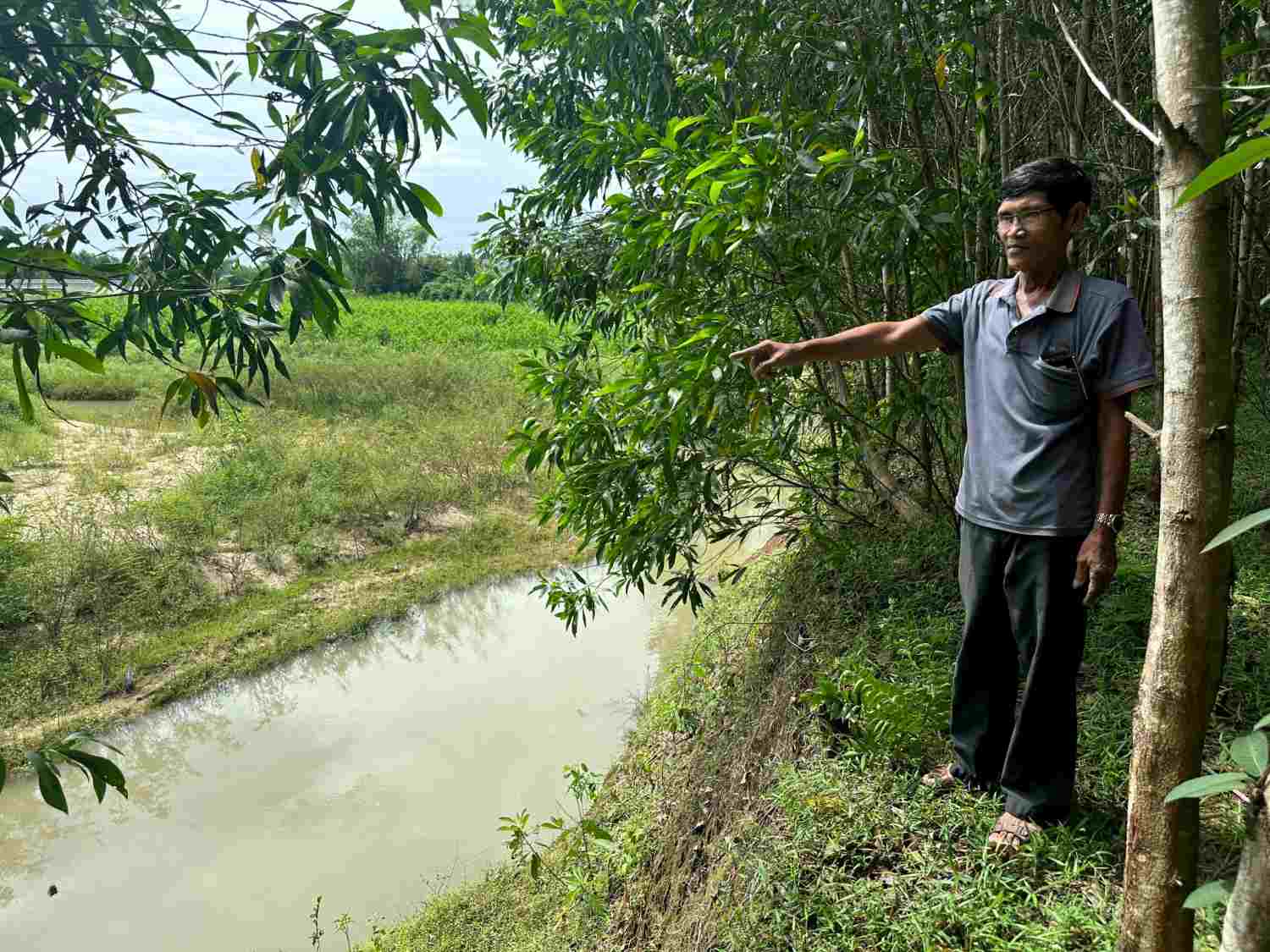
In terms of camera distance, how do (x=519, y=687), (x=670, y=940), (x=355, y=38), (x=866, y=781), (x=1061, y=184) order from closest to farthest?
1. (x=355, y=38)
2. (x=1061, y=184)
3. (x=866, y=781)
4. (x=670, y=940)
5. (x=519, y=687)

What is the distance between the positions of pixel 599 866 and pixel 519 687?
2.27m

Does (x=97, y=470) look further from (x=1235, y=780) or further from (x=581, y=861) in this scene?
(x=1235, y=780)

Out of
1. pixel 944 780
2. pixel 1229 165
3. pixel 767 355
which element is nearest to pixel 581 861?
pixel 944 780

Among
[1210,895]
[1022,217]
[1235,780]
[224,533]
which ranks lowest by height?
[224,533]

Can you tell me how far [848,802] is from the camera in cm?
224

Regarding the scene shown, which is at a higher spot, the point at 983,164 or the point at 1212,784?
the point at 983,164

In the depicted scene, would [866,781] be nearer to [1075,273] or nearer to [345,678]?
[1075,273]

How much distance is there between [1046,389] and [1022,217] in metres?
0.33

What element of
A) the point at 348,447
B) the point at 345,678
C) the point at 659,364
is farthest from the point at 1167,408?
the point at 348,447

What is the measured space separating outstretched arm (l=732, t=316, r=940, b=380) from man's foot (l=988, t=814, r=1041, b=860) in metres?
1.03

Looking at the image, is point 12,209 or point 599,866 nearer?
point 12,209

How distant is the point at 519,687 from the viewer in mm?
5566

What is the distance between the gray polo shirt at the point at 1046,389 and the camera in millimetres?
1605

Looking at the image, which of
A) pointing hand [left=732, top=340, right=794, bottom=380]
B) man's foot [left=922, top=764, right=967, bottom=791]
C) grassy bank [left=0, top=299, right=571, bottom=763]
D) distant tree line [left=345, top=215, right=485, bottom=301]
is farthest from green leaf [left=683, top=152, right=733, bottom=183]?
distant tree line [left=345, top=215, right=485, bottom=301]
